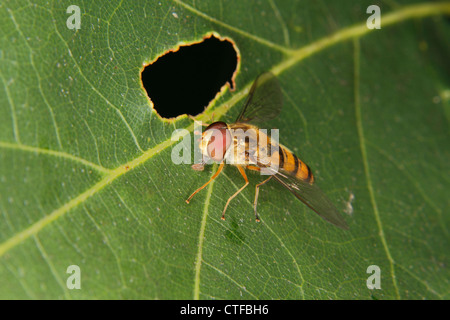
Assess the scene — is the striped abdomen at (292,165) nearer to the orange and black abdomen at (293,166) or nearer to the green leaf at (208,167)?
the orange and black abdomen at (293,166)

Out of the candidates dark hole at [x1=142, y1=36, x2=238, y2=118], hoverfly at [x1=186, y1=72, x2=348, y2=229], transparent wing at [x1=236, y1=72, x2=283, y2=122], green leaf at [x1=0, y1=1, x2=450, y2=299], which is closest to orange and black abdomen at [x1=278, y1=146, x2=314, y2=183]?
hoverfly at [x1=186, y1=72, x2=348, y2=229]

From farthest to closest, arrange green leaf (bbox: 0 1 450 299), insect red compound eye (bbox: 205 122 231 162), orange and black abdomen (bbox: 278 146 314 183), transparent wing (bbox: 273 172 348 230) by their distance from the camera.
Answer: orange and black abdomen (bbox: 278 146 314 183) → transparent wing (bbox: 273 172 348 230) → insect red compound eye (bbox: 205 122 231 162) → green leaf (bbox: 0 1 450 299)

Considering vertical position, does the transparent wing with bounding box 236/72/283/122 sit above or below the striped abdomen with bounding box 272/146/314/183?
above

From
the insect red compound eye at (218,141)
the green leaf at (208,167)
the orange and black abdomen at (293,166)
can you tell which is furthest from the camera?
the orange and black abdomen at (293,166)

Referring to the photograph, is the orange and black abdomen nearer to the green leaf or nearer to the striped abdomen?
the striped abdomen

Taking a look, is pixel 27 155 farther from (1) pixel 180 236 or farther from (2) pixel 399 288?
(2) pixel 399 288

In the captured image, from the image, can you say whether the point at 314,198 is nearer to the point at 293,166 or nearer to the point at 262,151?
the point at 293,166

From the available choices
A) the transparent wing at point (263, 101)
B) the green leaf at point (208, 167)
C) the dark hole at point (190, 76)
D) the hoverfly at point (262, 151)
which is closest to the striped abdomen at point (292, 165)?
the hoverfly at point (262, 151)

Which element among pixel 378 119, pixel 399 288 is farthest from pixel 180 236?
pixel 378 119
